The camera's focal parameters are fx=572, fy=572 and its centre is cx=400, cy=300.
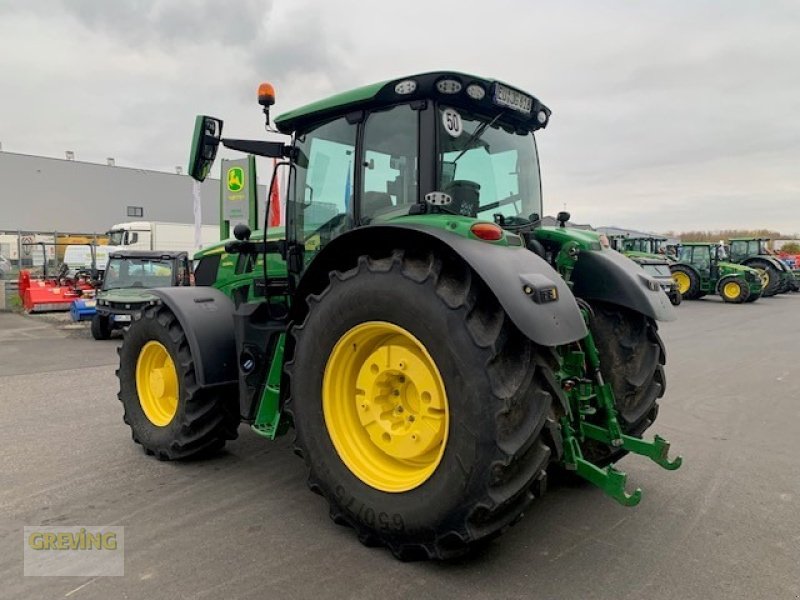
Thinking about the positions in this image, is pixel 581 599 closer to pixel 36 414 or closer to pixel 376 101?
pixel 376 101

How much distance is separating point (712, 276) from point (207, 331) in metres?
22.3

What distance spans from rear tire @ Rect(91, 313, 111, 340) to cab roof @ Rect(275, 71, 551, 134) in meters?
9.35

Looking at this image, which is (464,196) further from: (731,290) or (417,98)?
(731,290)

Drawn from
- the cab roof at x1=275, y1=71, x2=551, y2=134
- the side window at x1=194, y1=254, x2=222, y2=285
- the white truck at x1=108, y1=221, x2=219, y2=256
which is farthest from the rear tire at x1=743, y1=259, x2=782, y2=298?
the side window at x1=194, y1=254, x2=222, y2=285

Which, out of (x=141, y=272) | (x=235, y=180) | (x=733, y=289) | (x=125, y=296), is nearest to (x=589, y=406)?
(x=235, y=180)

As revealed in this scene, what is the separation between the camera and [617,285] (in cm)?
368

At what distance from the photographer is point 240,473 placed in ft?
13.1

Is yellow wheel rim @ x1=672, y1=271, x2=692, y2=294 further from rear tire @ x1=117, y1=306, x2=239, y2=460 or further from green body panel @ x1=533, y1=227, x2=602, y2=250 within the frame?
rear tire @ x1=117, y1=306, x2=239, y2=460

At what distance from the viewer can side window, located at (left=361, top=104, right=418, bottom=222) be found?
3.21 metres

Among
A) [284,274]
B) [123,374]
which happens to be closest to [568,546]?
[284,274]

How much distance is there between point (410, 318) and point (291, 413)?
1.00 metres

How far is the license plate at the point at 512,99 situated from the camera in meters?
3.28

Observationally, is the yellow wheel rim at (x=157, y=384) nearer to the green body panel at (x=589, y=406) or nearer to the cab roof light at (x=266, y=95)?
the cab roof light at (x=266, y=95)

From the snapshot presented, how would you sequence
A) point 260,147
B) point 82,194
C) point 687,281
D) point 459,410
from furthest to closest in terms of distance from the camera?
point 82,194 → point 687,281 → point 260,147 → point 459,410
